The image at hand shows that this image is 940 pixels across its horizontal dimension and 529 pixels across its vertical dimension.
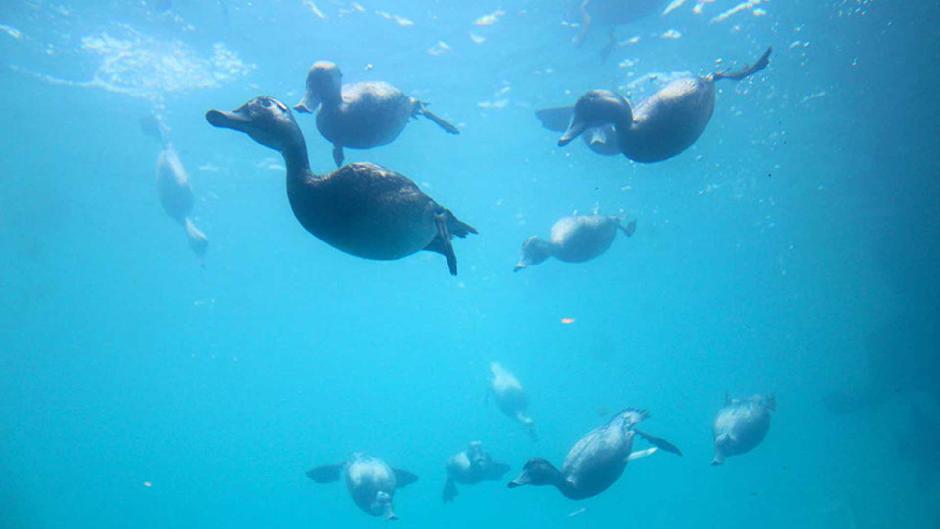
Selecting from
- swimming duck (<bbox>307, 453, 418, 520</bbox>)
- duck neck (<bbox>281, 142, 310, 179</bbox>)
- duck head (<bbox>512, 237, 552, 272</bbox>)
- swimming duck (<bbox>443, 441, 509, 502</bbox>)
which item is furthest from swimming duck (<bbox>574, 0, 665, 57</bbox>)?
duck neck (<bbox>281, 142, 310, 179</bbox>)

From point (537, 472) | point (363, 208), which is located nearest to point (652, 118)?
point (363, 208)

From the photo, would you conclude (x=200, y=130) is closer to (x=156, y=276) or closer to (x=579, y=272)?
(x=156, y=276)

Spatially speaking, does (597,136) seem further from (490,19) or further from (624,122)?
(490,19)

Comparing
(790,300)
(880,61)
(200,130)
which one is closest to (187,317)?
(200,130)

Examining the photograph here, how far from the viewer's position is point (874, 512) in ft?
104

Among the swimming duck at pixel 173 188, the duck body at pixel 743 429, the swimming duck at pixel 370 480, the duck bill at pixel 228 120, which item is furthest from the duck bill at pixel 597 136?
the swimming duck at pixel 173 188

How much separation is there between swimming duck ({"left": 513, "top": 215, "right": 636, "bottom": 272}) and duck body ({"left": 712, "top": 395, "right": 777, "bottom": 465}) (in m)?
3.95

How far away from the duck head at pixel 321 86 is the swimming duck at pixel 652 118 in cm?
128

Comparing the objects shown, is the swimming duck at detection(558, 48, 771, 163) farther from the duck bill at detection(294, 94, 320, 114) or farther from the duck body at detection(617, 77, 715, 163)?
the duck bill at detection(294, 94, 320, 114)

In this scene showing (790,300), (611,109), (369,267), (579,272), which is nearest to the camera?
(611,109)

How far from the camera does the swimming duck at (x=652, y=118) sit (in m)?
2.58

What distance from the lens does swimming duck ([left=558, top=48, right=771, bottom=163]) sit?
2582 millimetres

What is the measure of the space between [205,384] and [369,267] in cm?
6732

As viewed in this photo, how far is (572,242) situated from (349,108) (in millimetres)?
4009
